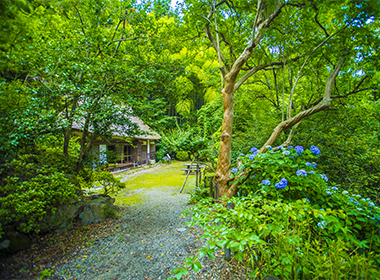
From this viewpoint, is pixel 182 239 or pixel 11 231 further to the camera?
pixel 182 239

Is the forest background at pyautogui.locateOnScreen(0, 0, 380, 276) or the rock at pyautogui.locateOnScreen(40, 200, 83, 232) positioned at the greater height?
the forest background at pyautogui.locateOnScreen(0, 0, 380, 276)

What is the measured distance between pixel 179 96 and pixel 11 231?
379cm

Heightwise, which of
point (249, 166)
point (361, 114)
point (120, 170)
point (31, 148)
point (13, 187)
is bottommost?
point (120, 170)

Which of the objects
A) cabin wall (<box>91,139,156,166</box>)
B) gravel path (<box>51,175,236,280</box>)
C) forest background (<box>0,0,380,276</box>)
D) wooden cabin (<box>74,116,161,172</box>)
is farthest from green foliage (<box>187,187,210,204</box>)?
cabin wall (<box>91,139,156,166</box>)

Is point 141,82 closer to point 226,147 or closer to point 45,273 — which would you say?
point 226,147

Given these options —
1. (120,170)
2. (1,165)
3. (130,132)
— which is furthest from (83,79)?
(120,170)

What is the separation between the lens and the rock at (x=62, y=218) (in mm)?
3015

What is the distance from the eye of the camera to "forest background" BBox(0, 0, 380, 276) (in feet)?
8.51

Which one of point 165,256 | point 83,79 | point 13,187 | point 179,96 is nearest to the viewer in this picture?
point 13,187

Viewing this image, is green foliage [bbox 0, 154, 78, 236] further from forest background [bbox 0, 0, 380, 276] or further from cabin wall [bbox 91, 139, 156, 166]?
cabin wall [bbox 91, 139, 156, 166]

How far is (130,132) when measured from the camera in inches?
157

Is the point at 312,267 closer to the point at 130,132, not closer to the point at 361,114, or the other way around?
the point at 130,132

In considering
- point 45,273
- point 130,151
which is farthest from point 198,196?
point 130,151

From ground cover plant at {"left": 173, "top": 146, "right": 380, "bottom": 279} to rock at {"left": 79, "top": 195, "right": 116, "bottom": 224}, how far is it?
2.79 meters
